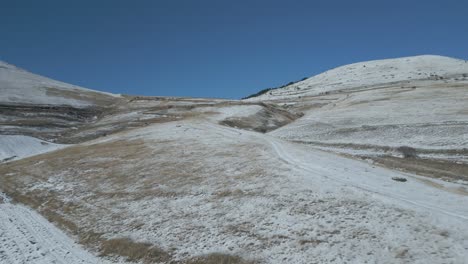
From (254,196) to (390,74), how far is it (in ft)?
510

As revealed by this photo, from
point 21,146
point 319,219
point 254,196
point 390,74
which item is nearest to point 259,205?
point 254,196

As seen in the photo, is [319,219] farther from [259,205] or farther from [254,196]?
[254,196]

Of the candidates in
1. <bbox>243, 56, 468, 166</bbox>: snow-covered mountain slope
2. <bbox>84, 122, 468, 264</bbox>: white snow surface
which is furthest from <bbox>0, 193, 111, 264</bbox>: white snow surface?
<bbox>243, 56, 468, 166</bbox>: snow-covered mountain slope

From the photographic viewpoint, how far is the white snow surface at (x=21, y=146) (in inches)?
2737

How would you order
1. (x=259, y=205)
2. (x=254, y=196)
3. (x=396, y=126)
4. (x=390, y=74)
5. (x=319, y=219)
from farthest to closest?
(x=390, y=74) → (x=396, y=126) → (x=254, y=196) → (x=259, y=205) → (x=319, y=219)

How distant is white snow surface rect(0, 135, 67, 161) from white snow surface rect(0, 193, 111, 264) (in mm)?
41020

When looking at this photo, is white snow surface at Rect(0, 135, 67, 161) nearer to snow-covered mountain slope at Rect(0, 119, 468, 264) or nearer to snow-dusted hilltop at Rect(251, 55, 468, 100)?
snow-covered mountain slope at Rect(0, 119, 468, 264)

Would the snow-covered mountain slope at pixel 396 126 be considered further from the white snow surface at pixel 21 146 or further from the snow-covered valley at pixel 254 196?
the white snow surface at pixel 21 146

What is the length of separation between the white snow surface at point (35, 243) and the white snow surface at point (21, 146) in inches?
1615

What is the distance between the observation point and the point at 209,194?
29359mm

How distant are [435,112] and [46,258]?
57729 millimetres

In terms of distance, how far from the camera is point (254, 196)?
2705 cm

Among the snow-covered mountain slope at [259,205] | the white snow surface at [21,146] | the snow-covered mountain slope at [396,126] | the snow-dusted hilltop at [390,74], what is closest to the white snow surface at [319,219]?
the snow-covered mountain slope at [259,205]

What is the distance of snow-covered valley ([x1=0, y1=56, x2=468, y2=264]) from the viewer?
19438mm
